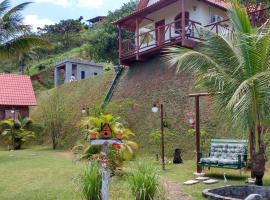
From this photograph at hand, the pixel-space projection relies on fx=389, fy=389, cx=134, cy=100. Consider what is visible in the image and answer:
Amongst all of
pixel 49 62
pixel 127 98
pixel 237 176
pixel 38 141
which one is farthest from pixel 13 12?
pixel 49 62

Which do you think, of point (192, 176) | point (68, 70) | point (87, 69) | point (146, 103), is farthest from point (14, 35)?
point (87, 69)

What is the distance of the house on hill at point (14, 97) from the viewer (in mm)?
26438

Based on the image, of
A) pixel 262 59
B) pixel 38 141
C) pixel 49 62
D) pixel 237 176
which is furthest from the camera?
pixel 49 62

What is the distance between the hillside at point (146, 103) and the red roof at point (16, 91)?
394 cm

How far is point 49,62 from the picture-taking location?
2057 inches

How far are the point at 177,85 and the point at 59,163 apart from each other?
6.12 meters

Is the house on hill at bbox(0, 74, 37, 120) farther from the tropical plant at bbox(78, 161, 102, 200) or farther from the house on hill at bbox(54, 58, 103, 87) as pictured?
the tropical plant at bbox(78, 161, 102, 200)

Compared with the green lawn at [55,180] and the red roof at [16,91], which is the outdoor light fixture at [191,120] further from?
the red roof at [16,91]

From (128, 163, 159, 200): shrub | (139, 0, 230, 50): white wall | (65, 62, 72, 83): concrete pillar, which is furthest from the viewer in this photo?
(65, 62, 72, 83): concrete pillar

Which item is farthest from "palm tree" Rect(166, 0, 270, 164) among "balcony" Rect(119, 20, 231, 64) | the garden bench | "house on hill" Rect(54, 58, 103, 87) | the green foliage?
"house on hill" Rect(54, 58, 103, 87)

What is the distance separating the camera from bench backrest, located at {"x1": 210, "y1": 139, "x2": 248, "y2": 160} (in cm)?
1050

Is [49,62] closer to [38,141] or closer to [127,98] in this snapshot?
[38,141]

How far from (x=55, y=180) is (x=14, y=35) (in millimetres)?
8471

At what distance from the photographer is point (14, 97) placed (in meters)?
27.0
